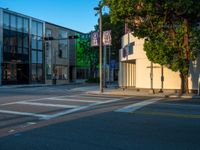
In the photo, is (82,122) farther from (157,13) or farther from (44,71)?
(44,71)

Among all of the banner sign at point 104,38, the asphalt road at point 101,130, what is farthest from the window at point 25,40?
the asphalt road at point 101,130

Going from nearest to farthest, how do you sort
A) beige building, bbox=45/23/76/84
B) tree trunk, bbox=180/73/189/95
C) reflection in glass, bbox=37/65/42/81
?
tree trunk, bbox=180/73/189/95
reflection in glass, bbox=37/65/42/81
beige building, bbox=45/23/76/84

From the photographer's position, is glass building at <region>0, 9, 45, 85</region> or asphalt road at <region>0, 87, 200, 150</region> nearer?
asphalt road at <region>0, 87, 200, 150</region>

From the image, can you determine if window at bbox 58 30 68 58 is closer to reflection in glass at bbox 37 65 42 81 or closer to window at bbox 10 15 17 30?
reflection in glass at bbox 37 65 42 81

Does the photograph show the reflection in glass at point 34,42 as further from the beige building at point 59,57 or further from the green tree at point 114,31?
the green tree at point 114,31

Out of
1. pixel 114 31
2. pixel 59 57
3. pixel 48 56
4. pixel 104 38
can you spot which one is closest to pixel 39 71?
pixel 48 56

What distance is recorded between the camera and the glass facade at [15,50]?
4409cm

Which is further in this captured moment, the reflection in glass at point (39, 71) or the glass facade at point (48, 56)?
the glass facade at point (48, 56)

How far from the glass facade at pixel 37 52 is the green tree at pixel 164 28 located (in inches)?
1058

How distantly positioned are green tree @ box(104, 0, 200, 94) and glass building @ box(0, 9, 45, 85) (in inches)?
904

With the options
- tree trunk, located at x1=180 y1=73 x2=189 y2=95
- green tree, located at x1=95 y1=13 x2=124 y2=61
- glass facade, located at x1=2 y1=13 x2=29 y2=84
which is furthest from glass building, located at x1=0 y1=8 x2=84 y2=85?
tree trunk, located at x1=180 y1=73 x2=189 y2=95

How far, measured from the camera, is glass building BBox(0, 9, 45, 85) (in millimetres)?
43875

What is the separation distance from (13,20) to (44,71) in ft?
32.4

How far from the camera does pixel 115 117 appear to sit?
11.9m
